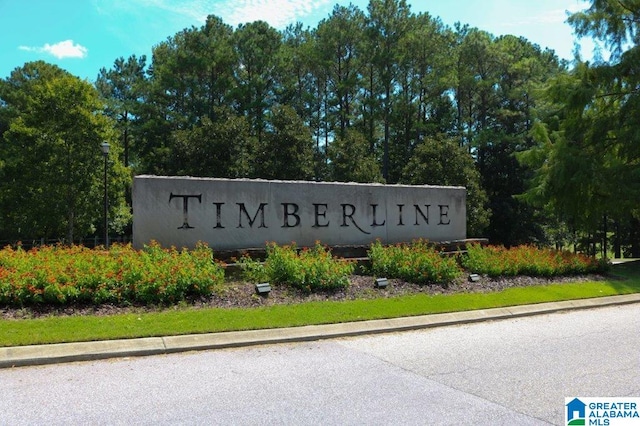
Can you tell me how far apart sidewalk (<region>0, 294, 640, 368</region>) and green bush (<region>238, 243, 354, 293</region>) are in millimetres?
1977

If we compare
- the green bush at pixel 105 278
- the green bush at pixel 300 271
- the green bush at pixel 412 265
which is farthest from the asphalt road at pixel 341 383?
the green bush at pixel 412 265

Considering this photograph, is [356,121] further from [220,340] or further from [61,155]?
[220,340]

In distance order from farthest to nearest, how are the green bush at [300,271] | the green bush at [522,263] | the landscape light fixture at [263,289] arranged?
the green bush at [522,263] < the green bush at [300,271] < the landscape light fixture at [263,289]

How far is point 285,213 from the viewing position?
12359 millimetres

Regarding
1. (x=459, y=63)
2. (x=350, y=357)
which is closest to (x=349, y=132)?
(x=459, y=63)

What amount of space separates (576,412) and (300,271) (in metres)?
6.19

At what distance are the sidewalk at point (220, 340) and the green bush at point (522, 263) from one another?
294 centimetres

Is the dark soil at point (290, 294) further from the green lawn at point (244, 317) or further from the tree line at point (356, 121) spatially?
the tree line at point (356, 121)

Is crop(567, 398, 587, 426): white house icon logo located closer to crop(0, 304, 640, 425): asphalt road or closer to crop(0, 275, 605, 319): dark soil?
crop(0, 304, 640, 425): asphalt road

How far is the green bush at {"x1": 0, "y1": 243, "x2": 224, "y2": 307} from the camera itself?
25.5 ft

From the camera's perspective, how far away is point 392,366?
6059mm

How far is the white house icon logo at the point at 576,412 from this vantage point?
4.39m

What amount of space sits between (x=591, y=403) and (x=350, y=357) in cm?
278

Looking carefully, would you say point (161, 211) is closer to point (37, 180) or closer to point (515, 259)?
point (515, 259)
